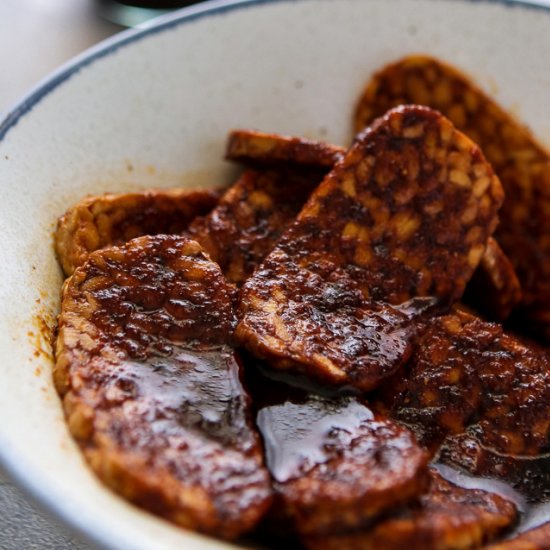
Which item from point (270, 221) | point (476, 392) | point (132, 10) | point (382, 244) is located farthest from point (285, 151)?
point (132, 10)

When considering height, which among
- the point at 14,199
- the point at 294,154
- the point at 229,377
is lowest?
the point at 229,377

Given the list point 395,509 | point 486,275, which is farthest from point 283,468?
point 486,275

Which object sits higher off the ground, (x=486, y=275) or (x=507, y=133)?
(x=507, y=133)

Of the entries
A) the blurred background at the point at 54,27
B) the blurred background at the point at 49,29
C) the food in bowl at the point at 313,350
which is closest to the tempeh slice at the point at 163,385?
the food in bowl at the point at 313,350

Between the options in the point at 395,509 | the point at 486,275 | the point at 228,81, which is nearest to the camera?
the point at 395,509

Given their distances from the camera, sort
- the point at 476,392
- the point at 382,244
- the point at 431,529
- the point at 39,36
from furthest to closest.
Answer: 1. the point at 39,36
2. the point at 382,244
3. the point at 476,392
4. the point at 431,529

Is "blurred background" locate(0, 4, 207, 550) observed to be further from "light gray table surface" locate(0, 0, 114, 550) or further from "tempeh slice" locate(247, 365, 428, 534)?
"tempeh slice" locate(247, 365, 428, 534)

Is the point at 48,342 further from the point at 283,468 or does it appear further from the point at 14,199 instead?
the point at 283,468

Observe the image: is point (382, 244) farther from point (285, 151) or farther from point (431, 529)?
point (431, 529)
